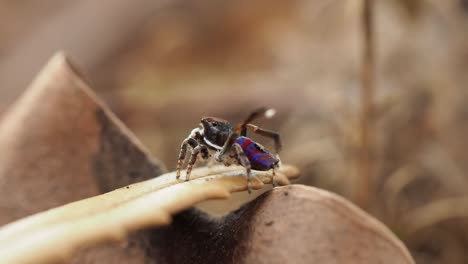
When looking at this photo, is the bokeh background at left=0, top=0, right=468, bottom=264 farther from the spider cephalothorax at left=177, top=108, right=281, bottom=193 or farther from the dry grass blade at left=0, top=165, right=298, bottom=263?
the dry grass blade at left=0, top=165, right=298, bottom=263

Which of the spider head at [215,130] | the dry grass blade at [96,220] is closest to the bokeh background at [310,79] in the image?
the spider head at [215,130]

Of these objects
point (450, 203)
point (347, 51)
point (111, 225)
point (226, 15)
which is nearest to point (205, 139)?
point (111, 225)

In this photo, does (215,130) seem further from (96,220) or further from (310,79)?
(310,79)

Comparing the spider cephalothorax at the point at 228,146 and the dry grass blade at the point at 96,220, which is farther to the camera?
the spider cephalothorax at the point at 228,146

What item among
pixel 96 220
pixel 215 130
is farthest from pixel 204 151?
pixel 96 220

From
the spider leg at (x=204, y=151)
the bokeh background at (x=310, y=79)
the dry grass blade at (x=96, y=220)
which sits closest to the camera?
the dry grass blade at (x=96, y=220)

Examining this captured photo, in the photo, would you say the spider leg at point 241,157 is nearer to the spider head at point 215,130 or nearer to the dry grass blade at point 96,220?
the spider head at point 215,130
